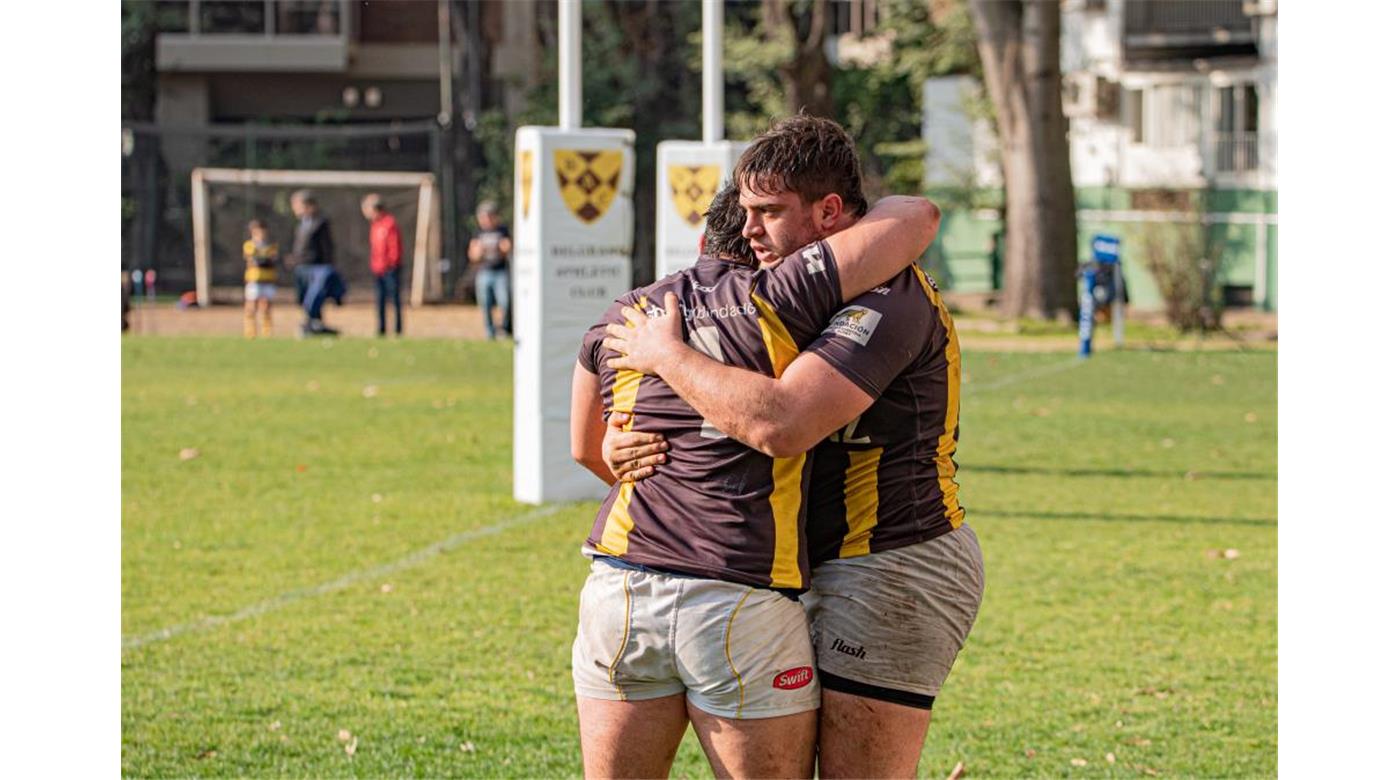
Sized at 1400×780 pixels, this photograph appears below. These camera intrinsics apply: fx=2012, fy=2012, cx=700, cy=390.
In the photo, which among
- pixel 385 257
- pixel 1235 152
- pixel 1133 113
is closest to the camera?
pixel 385 257

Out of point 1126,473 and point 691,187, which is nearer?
point 691,187

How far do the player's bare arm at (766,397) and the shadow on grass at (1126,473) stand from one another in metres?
10.9

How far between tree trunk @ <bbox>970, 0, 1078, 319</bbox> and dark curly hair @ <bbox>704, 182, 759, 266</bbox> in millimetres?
27661

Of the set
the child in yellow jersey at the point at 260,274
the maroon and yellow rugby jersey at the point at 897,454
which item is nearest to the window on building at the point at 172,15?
the child in yellow jersey at the point at 260,274

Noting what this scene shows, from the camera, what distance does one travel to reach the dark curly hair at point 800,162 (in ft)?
12.7

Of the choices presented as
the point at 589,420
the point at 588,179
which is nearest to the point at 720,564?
the point at 589,420

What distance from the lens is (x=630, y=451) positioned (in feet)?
12.9

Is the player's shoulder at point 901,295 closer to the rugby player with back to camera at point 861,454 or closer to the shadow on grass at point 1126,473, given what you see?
the rugby player with back to camera at point 861,454

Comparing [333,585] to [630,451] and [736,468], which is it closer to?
[630,451]

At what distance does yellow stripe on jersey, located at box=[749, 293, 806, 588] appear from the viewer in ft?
12.5

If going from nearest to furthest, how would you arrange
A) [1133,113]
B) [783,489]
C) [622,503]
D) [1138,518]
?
1. [783,489]
2. [622,503]
3. [1138,518]
4. [1133,113]

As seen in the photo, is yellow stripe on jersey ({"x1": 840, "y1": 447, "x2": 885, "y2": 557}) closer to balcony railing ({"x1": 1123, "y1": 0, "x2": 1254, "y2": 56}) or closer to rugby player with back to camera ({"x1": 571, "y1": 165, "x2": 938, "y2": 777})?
rugby player with back to camera ({"x1": 571, "y1": 165, "x2": 938, "y2": 777})

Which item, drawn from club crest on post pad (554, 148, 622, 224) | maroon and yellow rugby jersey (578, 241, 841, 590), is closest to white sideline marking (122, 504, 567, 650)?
club crest on post pad (554, 148, 622, 224)

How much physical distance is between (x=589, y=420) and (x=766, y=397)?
1.87 feet
